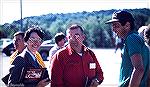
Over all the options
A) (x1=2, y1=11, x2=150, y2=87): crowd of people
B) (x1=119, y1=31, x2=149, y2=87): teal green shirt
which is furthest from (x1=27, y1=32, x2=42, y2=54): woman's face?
(x1=119, y1=31, x2=149, y2=87): teal green shirt

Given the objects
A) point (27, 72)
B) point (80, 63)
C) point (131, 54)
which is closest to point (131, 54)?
point (131, 54)

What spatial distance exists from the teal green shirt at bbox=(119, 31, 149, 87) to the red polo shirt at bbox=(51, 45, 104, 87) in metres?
0.57

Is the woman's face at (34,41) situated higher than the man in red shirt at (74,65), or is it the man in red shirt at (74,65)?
the woman's face at (34,41)

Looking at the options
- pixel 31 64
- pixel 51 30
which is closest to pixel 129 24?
pixel 31 64

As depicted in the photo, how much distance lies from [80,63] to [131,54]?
80 cm

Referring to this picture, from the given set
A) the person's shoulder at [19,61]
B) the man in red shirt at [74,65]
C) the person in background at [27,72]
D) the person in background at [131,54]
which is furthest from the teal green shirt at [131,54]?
Answer: the person's shoulder at [19,61]

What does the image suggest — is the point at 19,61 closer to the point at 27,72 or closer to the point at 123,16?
the point at 27,72

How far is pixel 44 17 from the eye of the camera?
5836 millimetres

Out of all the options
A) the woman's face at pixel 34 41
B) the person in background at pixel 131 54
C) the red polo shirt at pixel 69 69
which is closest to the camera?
the person in background at pixel 131 54

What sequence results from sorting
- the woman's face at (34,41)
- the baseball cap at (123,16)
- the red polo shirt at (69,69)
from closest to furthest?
1. the baseball cap at (123,16)
2. the red polo shirt at (69,69)
3. the woman's face at (34,41)

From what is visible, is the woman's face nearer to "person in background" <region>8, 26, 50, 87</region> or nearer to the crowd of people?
the crowd of people

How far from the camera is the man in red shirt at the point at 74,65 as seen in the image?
151 inches

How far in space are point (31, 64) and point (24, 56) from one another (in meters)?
0.10

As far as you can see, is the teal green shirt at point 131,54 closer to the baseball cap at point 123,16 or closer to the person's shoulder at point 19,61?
the baseball cap at point 123,16
